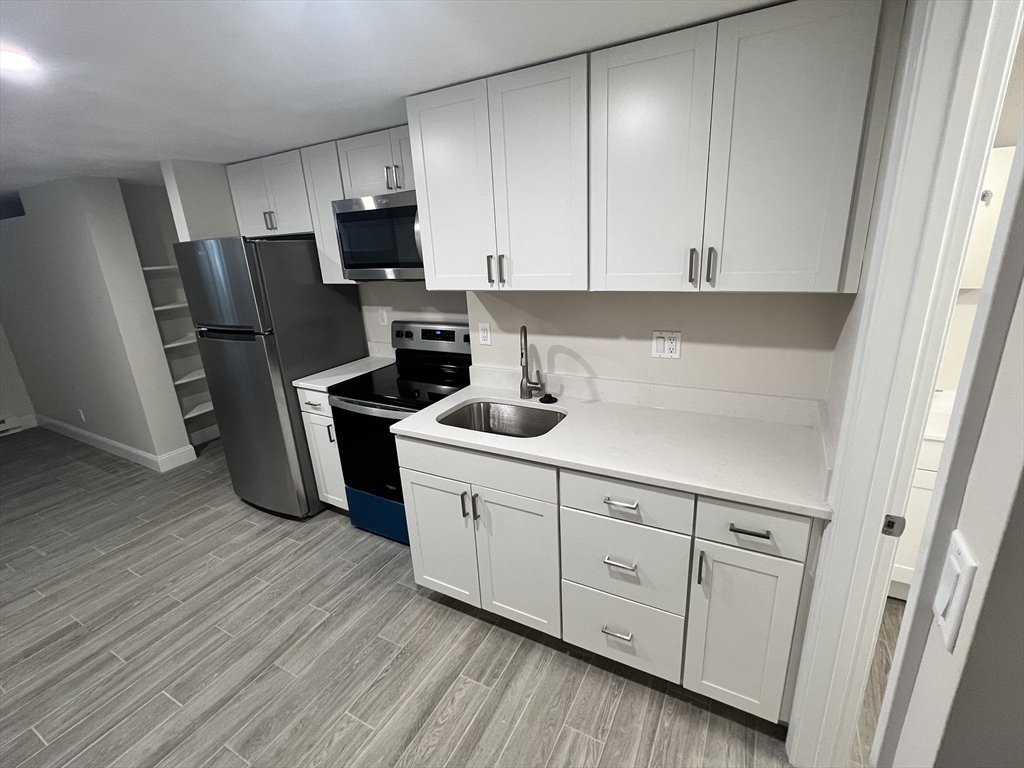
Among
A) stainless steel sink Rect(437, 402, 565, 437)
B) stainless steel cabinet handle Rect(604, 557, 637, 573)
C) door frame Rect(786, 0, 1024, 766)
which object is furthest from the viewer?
stainless steel sink Rect(437, 402, 565, 437)

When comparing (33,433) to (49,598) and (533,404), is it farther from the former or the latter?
(533,404)

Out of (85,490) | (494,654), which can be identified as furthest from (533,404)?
(85,490)

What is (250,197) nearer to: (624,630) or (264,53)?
(264,53)

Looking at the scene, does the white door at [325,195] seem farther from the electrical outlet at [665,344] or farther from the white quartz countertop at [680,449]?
the electrical outlet at [665,344]

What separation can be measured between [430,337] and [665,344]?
4.53ft

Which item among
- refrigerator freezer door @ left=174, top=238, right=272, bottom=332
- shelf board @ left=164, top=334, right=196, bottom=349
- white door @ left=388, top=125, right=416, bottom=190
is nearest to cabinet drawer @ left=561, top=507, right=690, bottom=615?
white door @ left=388, top=125, right=416, bottom=190

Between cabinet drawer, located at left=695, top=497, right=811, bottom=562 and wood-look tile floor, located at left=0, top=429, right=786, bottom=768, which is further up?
cabinet drawer, located at left=695, top=497, right=811, bottom=562

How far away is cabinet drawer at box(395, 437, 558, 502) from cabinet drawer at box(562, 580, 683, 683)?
0.40 metres

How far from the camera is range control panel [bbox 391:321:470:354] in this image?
8.33 feet

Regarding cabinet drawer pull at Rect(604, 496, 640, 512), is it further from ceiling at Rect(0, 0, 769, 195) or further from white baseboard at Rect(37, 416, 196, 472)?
white baseboard at Rect(37, 416, 196, 472)

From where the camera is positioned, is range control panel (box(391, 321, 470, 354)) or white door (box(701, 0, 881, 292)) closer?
white door (box(701, 0, 881, 292))

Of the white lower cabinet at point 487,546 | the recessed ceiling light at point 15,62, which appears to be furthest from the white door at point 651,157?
the recessed ceiling light at point 15,62

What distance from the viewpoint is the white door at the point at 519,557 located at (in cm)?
166

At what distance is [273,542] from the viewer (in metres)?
2.65
